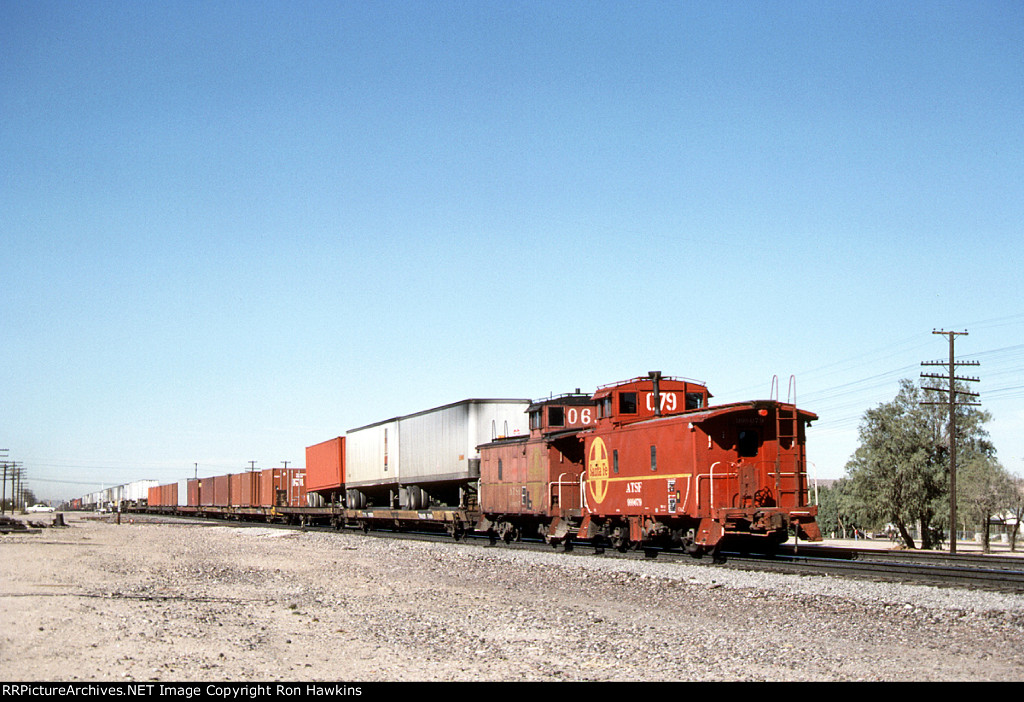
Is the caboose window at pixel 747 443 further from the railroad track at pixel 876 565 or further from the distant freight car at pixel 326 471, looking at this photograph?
Result: the distant freight car at pixel 326 471

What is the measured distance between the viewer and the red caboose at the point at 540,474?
29.6m

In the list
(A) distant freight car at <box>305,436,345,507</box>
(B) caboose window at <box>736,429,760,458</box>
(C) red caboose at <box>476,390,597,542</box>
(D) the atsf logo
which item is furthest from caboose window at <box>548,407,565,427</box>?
(A) distant freight car at <box>305,436,345,507</box>

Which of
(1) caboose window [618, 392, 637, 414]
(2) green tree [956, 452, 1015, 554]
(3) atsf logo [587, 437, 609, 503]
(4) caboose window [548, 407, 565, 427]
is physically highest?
(1) caboose window [618, 392, 637, 414]

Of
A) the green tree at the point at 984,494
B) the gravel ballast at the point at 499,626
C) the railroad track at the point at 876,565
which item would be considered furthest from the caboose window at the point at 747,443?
the green tree at the point at 984,494

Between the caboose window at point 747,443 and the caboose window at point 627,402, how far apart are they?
4268 mm

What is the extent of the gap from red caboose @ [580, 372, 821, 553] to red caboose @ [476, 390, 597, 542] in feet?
11.9

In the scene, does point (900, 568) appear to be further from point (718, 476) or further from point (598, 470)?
point (598, 470)

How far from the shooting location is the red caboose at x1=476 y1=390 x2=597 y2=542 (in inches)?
1164

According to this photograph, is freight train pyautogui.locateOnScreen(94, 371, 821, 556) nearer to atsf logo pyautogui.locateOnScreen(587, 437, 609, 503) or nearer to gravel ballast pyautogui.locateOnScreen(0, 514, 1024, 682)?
atsf logo pyautogui.locateOnScreen(587, 437, 609, 503)

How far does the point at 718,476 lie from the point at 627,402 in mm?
4669

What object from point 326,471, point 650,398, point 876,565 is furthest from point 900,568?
point 326,471

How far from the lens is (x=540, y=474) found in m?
30.0
